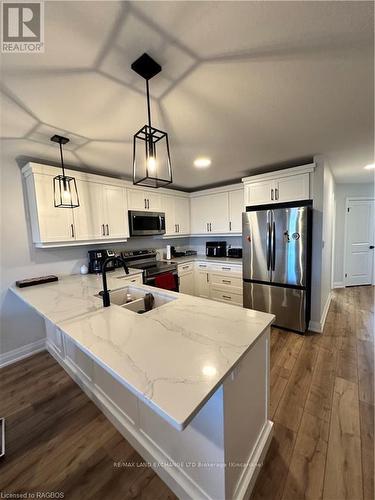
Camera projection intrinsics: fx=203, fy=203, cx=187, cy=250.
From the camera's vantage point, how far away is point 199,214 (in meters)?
4.27

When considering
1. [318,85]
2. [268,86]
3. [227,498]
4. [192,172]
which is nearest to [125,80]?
[268,86]

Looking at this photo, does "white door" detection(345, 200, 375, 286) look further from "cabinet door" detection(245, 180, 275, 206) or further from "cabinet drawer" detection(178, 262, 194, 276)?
"cabinet drawer" detection(178, 262, 194, 276)

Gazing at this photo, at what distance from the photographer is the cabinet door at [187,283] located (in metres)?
3.80

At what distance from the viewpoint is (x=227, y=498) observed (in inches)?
38.4

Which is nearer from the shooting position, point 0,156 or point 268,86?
point 268,86

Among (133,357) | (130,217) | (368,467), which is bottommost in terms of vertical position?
(368,467)

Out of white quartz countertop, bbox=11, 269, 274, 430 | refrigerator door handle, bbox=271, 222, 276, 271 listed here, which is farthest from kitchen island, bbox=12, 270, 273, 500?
refrigerator door handle, bbox=271, 222, 276, 271

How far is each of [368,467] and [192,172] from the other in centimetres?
333

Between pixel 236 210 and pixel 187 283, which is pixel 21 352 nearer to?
pixel 187 283

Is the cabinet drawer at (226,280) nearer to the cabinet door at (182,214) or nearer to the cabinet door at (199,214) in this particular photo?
the cabinet door at (199,214)

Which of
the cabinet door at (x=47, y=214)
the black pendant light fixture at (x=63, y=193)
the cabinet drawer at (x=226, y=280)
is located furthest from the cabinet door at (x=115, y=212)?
the cabinet drawer at (x=226, y=280)

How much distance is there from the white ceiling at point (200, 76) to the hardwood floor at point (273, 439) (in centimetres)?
239

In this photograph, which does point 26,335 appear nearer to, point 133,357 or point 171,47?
point 133,357

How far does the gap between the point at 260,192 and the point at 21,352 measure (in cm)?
387
